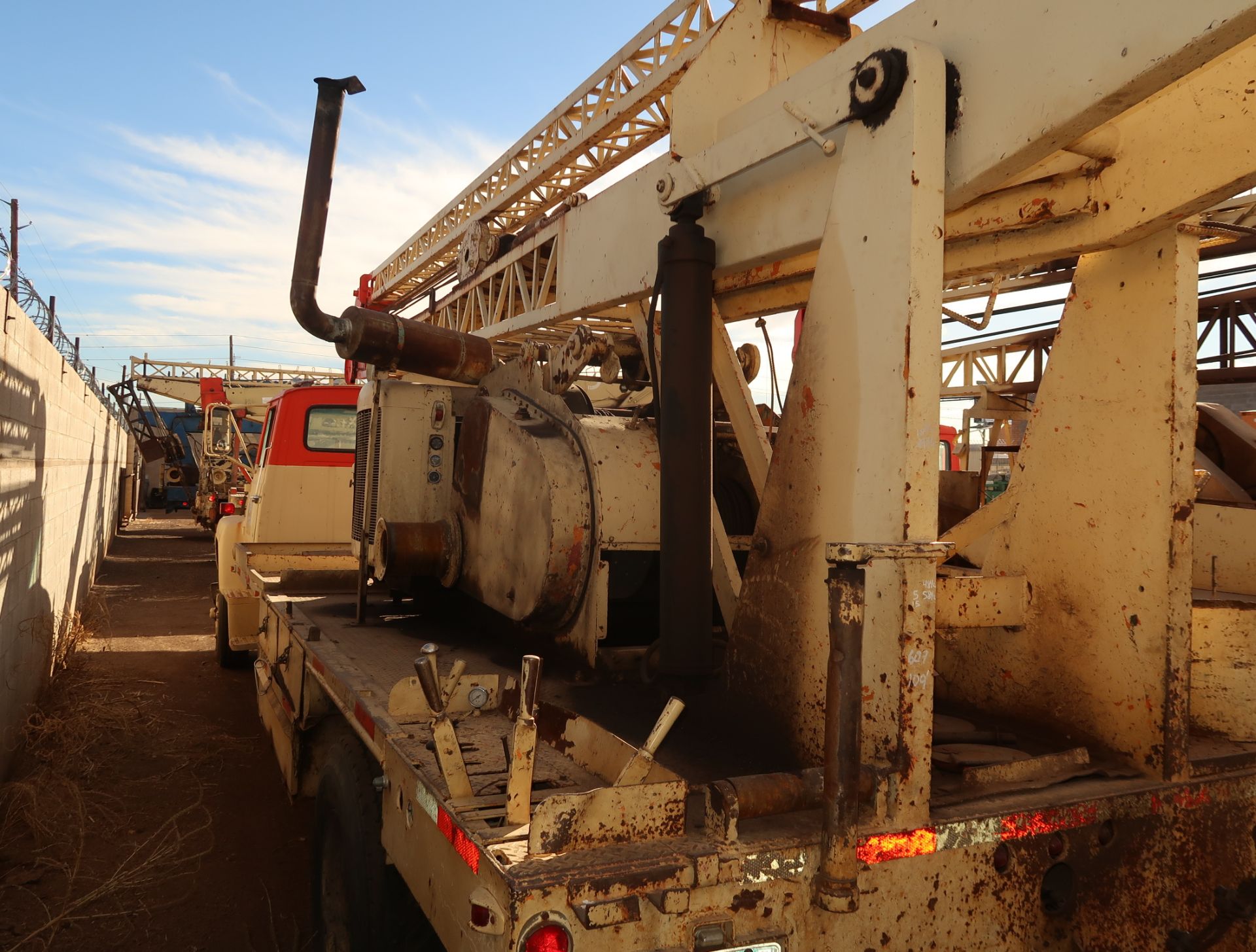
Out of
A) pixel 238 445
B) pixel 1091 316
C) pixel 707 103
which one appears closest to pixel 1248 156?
pixel 1091 316

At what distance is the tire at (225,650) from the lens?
8.12 m

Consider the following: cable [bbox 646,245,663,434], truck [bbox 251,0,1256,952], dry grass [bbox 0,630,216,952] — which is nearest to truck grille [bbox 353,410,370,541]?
truck [bbox 251,0,1256,952]

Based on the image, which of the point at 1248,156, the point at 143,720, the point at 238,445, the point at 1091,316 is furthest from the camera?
the point at 238,445

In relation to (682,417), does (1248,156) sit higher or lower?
higher

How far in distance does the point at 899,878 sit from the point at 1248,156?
1930 millimetres

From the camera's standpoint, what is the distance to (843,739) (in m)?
1.84

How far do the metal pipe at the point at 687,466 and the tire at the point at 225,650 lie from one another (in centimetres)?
627

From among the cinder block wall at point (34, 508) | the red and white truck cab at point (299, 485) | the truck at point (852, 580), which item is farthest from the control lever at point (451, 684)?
the red and white truck cab at point (299, 485)

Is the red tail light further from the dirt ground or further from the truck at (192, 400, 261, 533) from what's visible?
the truck at (192, 400, 261, 533)

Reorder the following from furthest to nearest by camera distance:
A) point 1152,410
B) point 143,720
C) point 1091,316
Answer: point 143,720 → point 1091,316 → point 1152,410

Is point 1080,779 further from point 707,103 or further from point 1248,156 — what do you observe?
point 707,103

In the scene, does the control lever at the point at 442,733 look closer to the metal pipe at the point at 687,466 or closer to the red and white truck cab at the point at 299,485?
the metal pipe at the point at 687,466

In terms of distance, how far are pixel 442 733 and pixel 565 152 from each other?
9856mm

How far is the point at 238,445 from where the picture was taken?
1602cm
